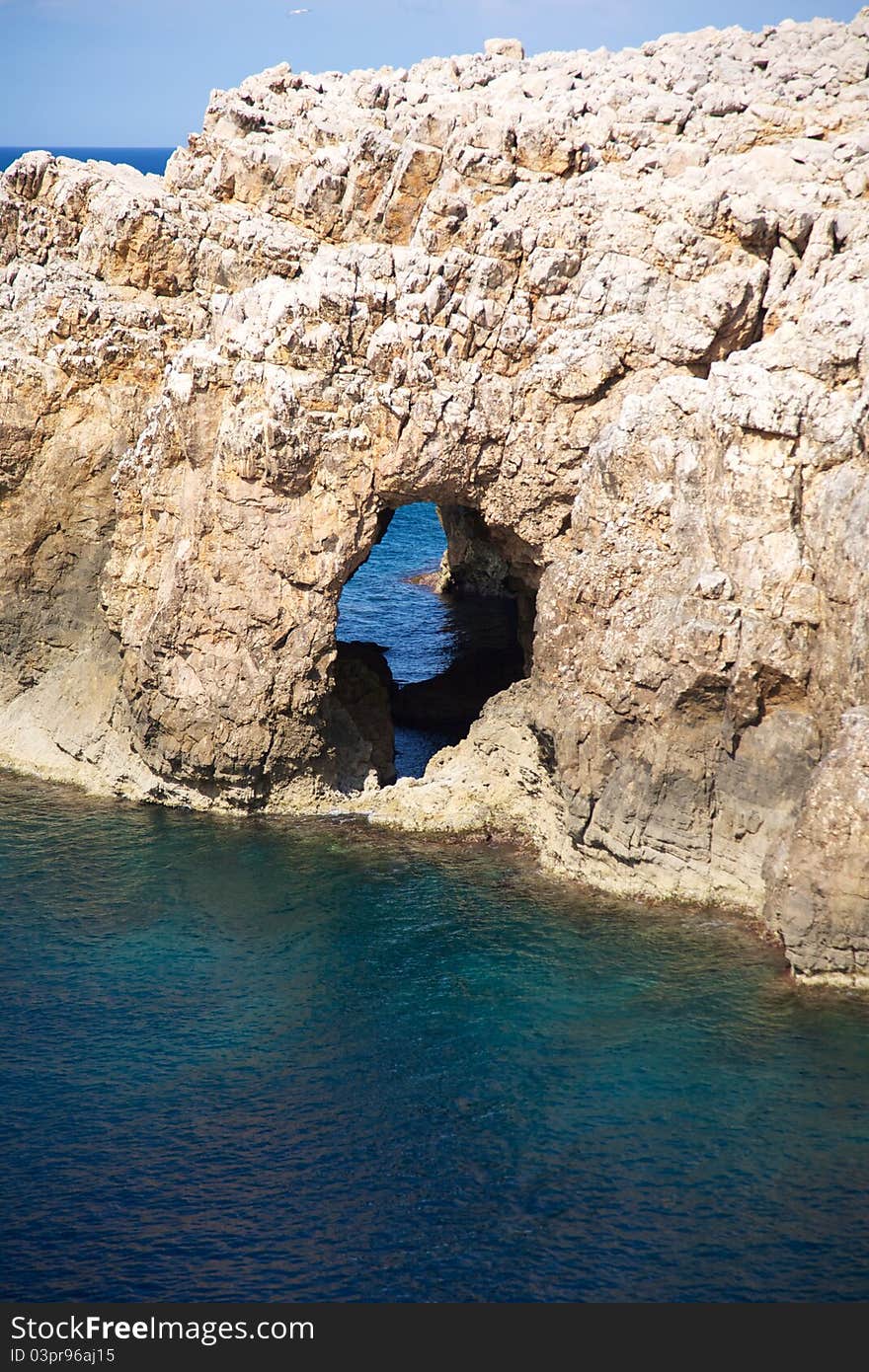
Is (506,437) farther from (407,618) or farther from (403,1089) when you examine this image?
(407,618)

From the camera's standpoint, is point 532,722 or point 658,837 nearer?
point 658,837

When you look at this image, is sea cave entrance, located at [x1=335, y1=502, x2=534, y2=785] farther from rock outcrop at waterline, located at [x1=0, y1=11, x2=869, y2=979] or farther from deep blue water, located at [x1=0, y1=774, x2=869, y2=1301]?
deep blue water, located at [x1=0, y1=774, x2=869, y2=1301]

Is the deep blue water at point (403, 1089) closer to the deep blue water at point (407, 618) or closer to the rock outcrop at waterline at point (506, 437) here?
the rock outcrop at waterline at point (506, 437)

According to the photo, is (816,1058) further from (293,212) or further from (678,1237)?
(293,212)

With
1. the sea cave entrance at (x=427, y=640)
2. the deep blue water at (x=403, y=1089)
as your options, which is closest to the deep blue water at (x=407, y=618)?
the sea cave entrance at (x=427, y=640)

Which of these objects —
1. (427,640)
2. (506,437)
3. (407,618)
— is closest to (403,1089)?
(506,437)

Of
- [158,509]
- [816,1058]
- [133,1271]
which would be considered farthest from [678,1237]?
[158,509]
